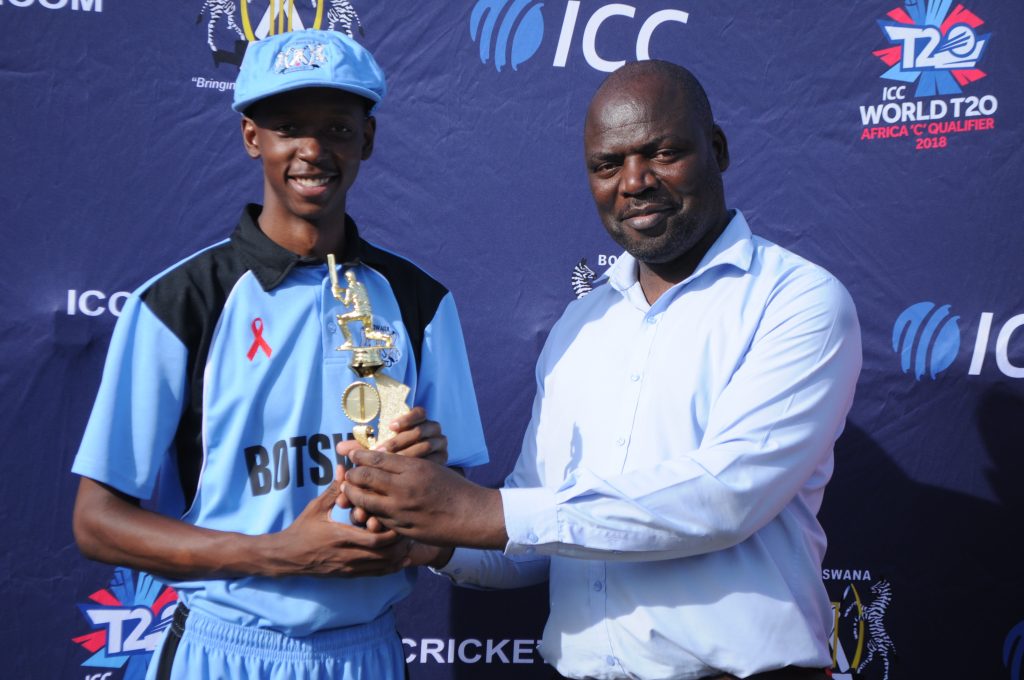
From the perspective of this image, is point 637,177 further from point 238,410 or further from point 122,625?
point 122,625

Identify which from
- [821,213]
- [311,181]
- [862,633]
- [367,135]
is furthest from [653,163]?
[862,633]

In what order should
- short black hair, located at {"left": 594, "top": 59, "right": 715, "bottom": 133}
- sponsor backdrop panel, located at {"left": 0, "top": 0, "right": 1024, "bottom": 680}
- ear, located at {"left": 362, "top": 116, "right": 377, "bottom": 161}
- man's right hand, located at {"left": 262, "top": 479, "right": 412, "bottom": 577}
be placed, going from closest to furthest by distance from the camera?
man's right hand, located at {"left": 262, "top": 479, "right": 412, "bottom": 577} → ear, located at {"left": 362, "top": 116, "right": 377, "bottom": 161} → short black hair, located at {"left": 594, "top": 59, "right": 715, "bottom": 133} → sponsor backdrop panel, located at {"left": 0, "top": 0, "right": 1024, "bottom": 680}

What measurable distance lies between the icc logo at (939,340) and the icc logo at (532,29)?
3.35ft

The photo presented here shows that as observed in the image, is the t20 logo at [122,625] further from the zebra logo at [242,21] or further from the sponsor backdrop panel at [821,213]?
the zebra logo at [242,21]

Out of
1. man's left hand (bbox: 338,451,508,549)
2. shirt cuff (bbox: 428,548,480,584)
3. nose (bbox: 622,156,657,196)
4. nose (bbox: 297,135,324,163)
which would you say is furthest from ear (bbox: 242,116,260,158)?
shirt cuff (bbox: 428,548,480,584)

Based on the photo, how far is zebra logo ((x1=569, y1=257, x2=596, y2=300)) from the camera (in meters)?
2.70

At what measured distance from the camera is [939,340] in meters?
2.71

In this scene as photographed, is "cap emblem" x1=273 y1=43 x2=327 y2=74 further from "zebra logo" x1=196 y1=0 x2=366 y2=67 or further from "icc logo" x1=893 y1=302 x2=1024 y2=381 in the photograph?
"icc logo" x1=893 y1=302 x2=1024 y2=381

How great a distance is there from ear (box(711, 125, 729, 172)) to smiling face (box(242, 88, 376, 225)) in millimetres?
714

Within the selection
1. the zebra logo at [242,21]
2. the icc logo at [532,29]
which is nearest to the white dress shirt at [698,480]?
the icc logo at [532,29]

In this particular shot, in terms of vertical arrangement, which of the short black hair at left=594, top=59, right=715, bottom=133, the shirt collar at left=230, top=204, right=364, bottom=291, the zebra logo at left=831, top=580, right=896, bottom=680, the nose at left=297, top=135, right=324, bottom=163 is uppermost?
the short black hair at left=594, top=59, right=715, bottom=133

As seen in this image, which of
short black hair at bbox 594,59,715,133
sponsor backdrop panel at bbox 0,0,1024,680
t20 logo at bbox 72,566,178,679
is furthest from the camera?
sponsor backdrop panel at bbox 0,0,1024,680

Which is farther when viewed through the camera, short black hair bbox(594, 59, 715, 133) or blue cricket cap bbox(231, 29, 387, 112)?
short black hair bbox(594, 59, 715, 133)

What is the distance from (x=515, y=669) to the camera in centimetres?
272
